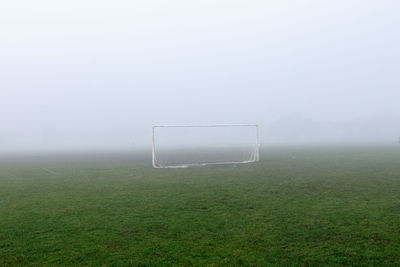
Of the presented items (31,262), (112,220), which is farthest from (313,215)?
(31,262)

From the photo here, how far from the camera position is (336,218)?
6543mm

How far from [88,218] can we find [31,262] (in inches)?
90.9

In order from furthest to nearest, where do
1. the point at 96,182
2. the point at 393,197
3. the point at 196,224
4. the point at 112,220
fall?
the point at 96,182 < the point at 393,197 < the point at 112,220 < the point at 196,224

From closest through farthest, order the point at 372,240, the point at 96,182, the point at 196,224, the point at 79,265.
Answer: the point at 79,265 < the point at 372,240 < the point at 196,224 < the point at 96,182

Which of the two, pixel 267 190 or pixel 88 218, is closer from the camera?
pixel 88 218

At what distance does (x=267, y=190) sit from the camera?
992 cm

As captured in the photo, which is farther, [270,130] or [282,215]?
[270,130]

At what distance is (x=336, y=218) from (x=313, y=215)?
1.52 feet

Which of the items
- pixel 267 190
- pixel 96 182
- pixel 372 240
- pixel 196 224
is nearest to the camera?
pixel 372 240

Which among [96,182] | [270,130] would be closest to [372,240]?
[96,182]

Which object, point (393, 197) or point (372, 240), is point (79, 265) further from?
point (393, 197)

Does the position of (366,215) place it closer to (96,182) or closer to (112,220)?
(112,220)

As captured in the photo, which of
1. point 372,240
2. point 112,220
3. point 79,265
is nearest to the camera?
point 79,265

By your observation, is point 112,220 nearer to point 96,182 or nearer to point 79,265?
point 79,265
